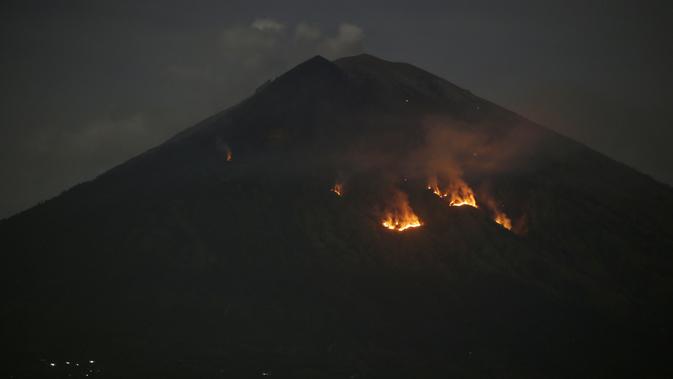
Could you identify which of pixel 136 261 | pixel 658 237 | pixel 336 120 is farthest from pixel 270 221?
pixel 658 237

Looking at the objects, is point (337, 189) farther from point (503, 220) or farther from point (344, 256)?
point (503, 220)

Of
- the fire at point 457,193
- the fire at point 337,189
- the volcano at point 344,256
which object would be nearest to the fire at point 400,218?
the volcano at point 344,256

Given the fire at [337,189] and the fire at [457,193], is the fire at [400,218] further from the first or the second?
the fire at [337,189]

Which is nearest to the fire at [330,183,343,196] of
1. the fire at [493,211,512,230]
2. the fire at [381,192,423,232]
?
the fire at [381,192,423,232]

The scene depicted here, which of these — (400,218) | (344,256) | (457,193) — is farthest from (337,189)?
(457,193)

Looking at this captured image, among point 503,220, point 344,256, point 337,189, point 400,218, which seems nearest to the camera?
point 344,256

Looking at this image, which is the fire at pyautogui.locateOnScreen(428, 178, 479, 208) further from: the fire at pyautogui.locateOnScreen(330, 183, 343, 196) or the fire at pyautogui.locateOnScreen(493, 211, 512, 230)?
the fire at pyautogui.locateOnScreen(330, 183, 343, 196)
